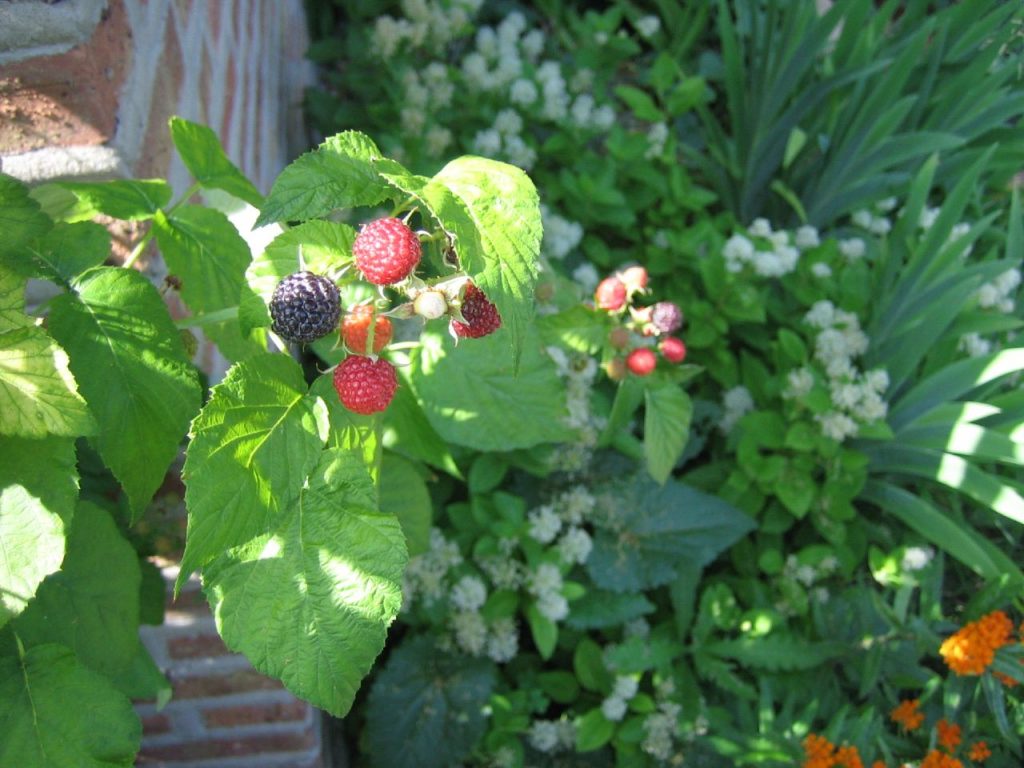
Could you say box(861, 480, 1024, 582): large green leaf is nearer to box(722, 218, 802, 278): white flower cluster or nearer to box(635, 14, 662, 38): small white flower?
box(722, 218, 802, 278): white flower cluster

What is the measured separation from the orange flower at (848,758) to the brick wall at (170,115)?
78 cm

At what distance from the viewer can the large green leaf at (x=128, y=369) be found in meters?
0.66

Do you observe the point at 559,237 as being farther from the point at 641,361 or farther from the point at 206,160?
the point at 206,160

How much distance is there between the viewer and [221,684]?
4.05ft

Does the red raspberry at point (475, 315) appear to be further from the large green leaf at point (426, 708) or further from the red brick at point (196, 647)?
the large green leaf at point (426, 708)

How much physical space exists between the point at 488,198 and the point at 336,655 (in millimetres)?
326

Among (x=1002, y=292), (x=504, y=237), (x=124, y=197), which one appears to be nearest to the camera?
(x=504, y=237)

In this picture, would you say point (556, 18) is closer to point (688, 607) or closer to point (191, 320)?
point (688, 607)

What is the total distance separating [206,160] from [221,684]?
30.8 inches

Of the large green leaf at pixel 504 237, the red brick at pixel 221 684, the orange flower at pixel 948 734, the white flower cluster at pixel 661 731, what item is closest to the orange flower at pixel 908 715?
the orange flower at pixel 948 734

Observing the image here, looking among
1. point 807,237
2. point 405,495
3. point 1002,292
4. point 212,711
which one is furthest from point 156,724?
point 1002,292

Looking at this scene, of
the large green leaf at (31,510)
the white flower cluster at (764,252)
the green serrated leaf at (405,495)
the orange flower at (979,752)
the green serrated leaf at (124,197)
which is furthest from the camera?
the white flower cluster at (764,252)

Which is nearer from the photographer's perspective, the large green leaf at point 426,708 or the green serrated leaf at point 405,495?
the green serrated leaf at point 405,495

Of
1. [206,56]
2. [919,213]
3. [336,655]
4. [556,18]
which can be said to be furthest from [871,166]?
[336,655]
